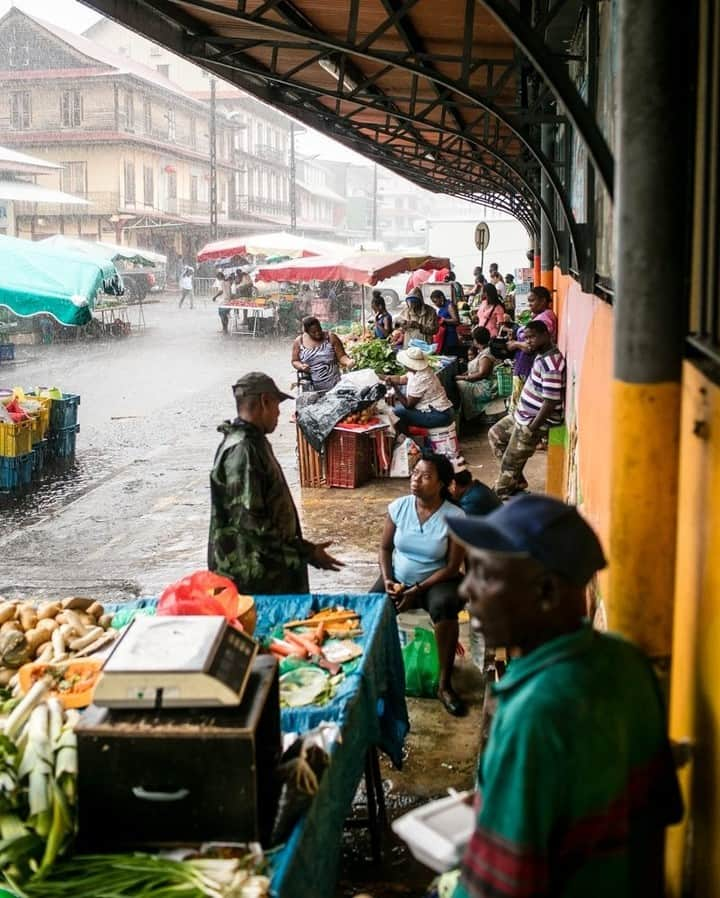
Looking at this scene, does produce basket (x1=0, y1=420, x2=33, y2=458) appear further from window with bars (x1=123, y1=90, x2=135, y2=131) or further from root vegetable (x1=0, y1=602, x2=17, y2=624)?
window with bars (x1=123, y1=90, x2=135, y2=131)

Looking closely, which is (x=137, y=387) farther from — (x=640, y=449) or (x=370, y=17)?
(x=640, y=449)

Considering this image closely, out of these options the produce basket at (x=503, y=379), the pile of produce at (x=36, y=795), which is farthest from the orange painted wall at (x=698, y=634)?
the produce basket at (x=503, y=379)

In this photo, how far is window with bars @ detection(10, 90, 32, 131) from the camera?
47.7 metres

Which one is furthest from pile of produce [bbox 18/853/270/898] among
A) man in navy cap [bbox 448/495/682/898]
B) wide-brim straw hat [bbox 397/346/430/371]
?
wide-brim straw hat [bbox 397/346/430/371]

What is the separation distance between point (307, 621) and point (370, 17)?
236 inches

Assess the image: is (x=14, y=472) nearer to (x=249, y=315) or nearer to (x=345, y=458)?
(x=345, y=458)

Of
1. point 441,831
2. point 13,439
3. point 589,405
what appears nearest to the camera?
point 441,831

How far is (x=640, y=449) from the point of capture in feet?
9.78

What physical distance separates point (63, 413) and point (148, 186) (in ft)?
124

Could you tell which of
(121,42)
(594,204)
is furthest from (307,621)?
(121,42)

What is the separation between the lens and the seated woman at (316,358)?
12961 mm

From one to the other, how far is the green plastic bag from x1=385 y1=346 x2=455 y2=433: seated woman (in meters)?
4.70

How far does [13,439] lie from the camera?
11242 millimetres

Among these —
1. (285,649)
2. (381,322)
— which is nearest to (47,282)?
(381,322)
